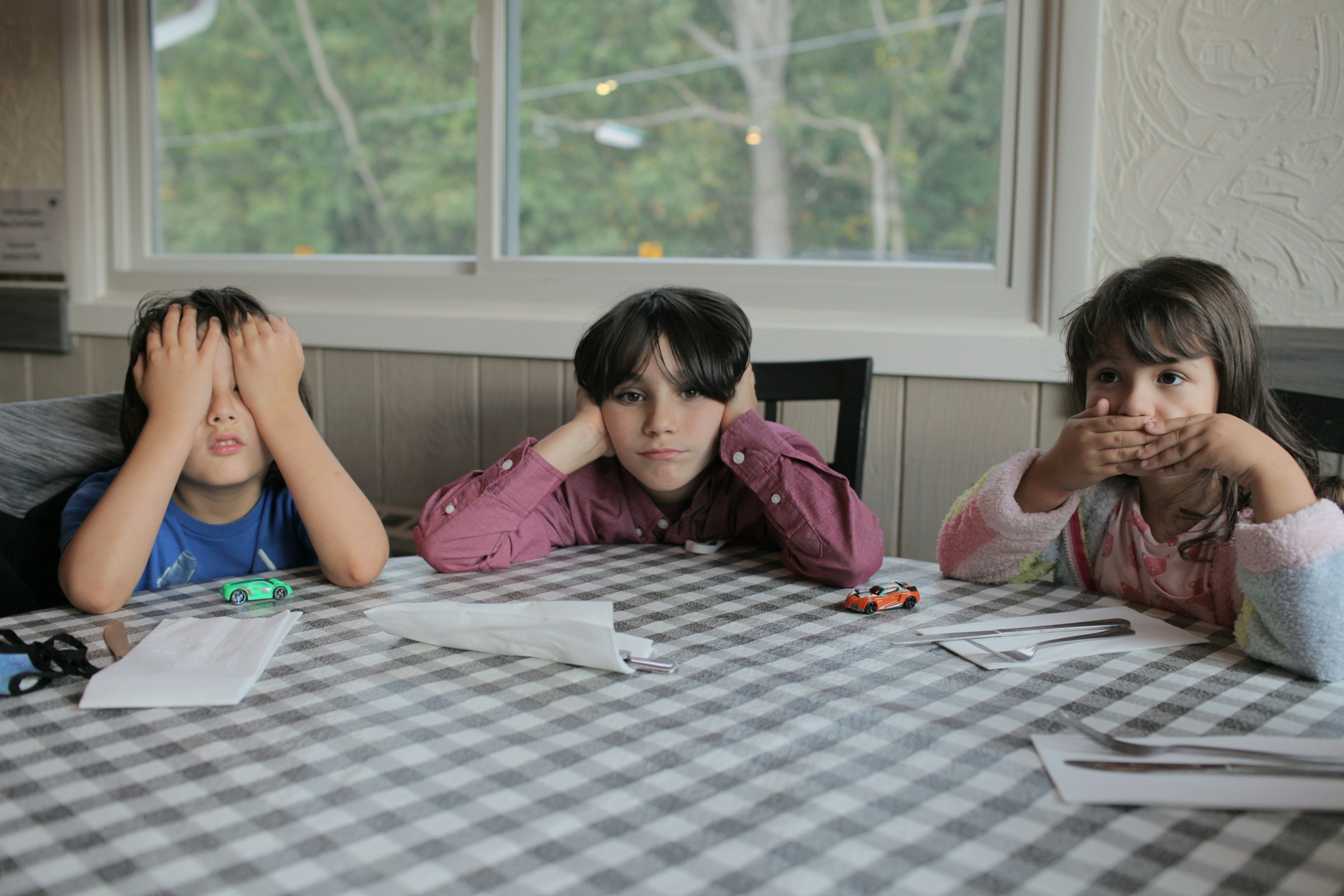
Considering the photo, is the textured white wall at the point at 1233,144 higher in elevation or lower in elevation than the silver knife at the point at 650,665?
higher

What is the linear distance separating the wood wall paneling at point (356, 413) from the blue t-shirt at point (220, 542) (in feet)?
2.95

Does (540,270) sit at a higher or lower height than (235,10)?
lower

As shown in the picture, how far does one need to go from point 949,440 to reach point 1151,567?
0.61 m

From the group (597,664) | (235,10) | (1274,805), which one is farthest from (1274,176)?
(235,10)

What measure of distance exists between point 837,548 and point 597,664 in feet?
1.39

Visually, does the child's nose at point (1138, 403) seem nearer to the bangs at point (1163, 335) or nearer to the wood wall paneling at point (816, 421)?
the bangs at point (1163, 335)

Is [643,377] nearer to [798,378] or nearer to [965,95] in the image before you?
[798,378]

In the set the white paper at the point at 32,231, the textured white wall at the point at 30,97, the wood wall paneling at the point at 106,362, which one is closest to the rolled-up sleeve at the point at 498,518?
the wood wall paneling at the point at 106,362

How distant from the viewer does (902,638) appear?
966 millimetres

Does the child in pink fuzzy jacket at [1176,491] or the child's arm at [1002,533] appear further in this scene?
the child's arm at [1002,533]

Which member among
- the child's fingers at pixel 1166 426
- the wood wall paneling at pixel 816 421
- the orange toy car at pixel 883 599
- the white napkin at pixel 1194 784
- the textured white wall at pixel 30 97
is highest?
the textured white wall at pixel 30 97

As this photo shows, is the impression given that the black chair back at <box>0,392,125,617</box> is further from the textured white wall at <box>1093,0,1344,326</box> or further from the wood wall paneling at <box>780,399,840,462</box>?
the textured white wall at <box>1093,0,1344,326</box>

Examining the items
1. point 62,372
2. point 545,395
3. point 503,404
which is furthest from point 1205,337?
point 62,372

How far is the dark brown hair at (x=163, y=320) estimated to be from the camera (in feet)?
4.21
